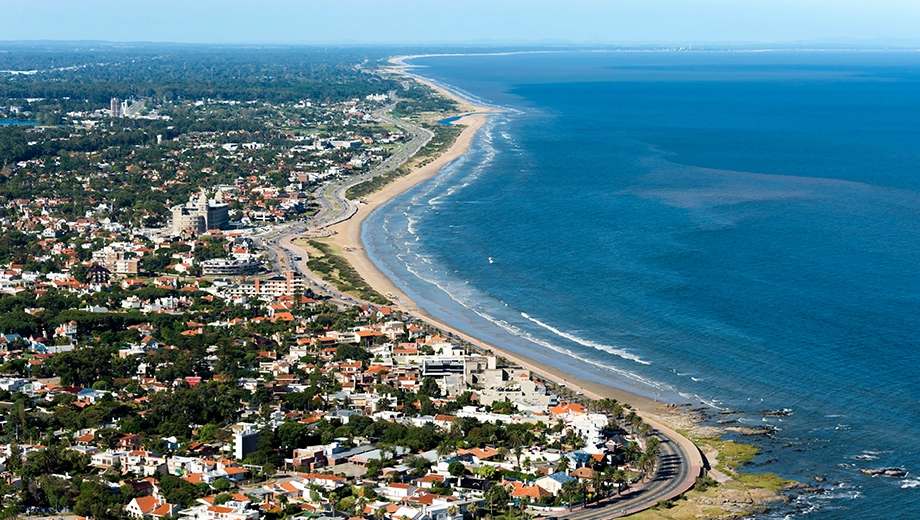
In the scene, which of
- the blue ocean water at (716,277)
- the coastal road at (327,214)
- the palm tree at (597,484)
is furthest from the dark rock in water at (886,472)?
the coastal road at (327,214)

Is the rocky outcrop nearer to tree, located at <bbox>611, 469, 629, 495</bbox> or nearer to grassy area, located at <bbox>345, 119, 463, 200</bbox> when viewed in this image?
tree, located at <bbox>611, 469, 629, 495</bbox>

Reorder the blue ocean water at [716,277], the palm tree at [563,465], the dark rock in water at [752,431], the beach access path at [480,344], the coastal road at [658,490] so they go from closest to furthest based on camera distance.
Result: 1. the coastal road at [658,490]
2. the beach access path at [480,344]
3. the palm tree at [563,465]
4. the dark rock in water at [752,431]
5. the blue ocean water at [716,277]

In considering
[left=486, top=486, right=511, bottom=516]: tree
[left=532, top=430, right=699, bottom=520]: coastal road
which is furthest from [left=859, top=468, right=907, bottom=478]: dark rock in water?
[left=486, top=486, right=511, bottom=516]: tree

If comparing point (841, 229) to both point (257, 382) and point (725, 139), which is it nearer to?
point (257, 382)

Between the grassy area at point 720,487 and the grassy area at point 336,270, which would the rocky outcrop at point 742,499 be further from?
the grassy area at point 336,270

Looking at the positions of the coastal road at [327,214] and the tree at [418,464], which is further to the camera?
the coastal road at [327,214]

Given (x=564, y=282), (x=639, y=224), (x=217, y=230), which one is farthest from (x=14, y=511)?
(x=639, y=224)
